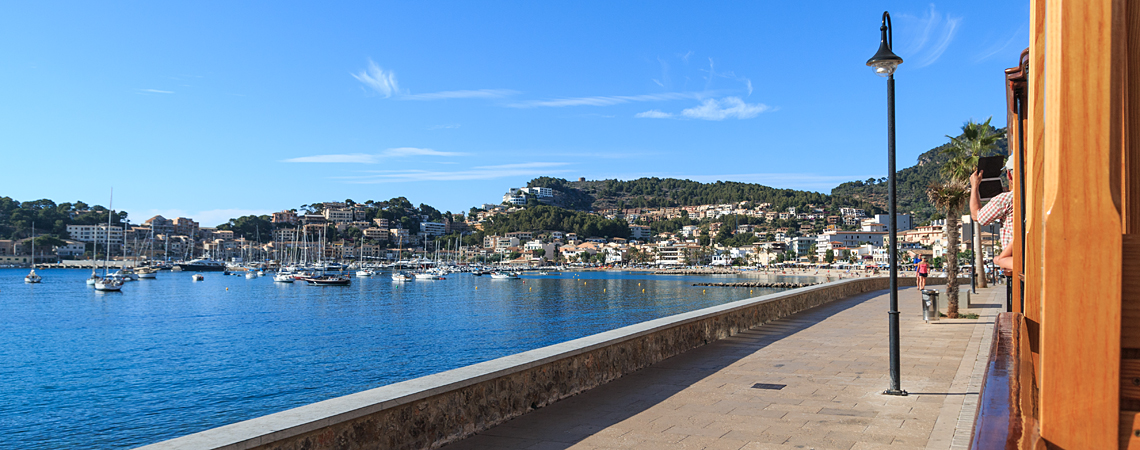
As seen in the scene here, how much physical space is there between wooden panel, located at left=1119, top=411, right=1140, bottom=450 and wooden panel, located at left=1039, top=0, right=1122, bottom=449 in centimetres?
2

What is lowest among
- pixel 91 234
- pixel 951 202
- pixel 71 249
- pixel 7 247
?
pixel 71 249

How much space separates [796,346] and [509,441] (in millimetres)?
6862

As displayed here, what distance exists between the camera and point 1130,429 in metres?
1.27

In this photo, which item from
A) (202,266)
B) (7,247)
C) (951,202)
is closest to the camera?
(951,202)

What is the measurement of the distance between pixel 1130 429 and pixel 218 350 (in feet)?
115

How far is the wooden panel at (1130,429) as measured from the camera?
1.26 meters

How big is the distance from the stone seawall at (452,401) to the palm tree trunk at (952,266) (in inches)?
351

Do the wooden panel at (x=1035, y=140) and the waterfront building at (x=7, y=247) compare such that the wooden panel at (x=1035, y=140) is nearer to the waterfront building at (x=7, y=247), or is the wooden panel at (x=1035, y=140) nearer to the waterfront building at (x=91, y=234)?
the waterfront building at (x=7, y=247)

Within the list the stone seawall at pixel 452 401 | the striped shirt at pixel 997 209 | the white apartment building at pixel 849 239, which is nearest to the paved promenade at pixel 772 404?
the stone seawall at pixel 452 401

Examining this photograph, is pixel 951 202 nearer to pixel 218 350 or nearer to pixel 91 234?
pixel 218 350

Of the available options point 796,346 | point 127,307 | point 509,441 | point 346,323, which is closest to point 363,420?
point 509,441

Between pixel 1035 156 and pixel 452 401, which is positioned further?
pixel 452 401

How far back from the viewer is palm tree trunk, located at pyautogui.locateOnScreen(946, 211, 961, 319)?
15.8m

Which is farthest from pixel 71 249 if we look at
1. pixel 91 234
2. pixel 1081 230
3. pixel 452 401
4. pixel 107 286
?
pixel 1081 230
